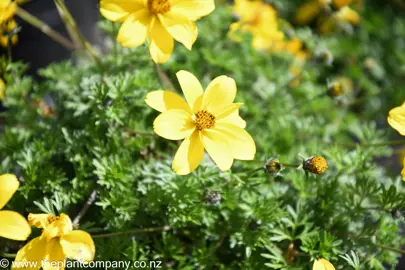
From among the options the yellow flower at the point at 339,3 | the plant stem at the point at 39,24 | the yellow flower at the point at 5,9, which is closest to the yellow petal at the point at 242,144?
the yellow flower at the point at 5,9

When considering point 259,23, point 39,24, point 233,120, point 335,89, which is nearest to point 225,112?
point 233,120

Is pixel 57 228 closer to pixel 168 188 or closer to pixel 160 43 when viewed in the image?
pixel 168 188

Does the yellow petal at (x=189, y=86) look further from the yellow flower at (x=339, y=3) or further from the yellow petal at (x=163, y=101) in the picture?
the yellow flower at (x=339, y=3)

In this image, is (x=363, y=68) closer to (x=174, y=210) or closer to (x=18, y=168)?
(x=174, y=210)

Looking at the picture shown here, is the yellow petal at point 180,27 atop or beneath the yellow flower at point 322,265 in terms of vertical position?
atop

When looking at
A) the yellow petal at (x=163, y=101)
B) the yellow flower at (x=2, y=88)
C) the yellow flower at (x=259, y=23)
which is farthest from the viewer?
the yellow flower at (x=259, y=23)

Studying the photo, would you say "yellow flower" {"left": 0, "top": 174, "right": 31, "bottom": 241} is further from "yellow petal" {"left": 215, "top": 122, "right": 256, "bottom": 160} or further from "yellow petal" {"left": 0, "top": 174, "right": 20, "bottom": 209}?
"yellow petal" {"left": 215, "top": 122, "right": 256, "bottom": 160}
